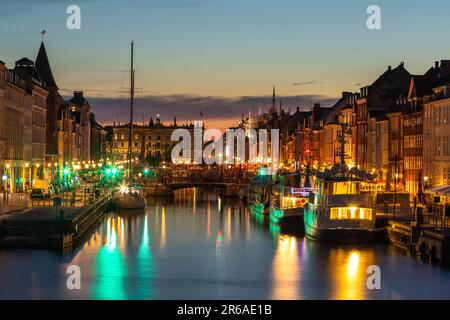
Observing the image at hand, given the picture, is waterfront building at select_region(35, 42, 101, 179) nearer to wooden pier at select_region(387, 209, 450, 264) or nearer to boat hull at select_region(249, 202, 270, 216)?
boat hull at select_region(249, 202, 270, 216)

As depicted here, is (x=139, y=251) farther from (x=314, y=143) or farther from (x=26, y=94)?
(x=314, y=143)

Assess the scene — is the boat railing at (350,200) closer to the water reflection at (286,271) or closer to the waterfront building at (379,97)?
the water reflection at (286,271)

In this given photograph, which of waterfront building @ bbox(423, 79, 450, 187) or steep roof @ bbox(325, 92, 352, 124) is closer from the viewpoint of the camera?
waterfront building @ bbox(423, 79, 450, 187)

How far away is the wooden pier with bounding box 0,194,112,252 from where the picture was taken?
6438 centimetres

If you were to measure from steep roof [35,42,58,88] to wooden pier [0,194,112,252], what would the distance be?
6971 centimetres

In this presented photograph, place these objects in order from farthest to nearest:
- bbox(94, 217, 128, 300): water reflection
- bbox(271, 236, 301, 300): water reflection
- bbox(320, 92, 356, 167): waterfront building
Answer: bbox(320, 92, 356, 167): waterfront building
bbox(271, 236, 301, 300): water reflection
bbox(94, 217, 128, 300): water reflection

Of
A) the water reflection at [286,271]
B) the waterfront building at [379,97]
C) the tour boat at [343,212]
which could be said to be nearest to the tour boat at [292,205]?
the water reflection at [286,271]

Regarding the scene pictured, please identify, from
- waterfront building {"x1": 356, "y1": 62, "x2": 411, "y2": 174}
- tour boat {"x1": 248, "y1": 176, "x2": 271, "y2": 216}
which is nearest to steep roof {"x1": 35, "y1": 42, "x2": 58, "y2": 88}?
tour boat {"x1": 248, "y1": 176, "x2": 271, "y2": 216}

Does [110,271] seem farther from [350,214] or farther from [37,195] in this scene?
[37,195]

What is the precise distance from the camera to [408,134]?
103875 millimetres

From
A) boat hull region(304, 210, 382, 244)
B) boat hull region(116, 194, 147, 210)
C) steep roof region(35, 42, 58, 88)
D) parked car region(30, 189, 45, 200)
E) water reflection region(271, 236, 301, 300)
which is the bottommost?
water reflection region(271, 236, 301, 300)

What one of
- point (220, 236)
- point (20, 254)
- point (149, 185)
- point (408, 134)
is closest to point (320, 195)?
point (220, 236)

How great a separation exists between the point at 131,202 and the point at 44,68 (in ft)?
132
